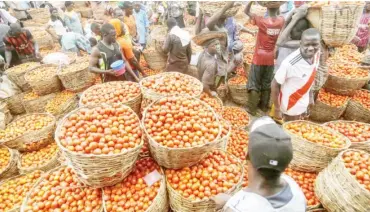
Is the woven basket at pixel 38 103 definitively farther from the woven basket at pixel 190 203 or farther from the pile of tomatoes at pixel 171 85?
the woven basket at pixel 190 203

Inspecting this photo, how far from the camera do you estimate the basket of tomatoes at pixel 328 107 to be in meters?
5.33

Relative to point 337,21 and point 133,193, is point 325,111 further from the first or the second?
point 133,193

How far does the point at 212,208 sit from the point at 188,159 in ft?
1.64

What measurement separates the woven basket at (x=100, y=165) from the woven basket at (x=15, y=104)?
4648 millimetres

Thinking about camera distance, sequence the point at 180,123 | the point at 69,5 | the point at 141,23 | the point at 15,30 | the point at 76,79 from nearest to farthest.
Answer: the point at 180,123 < the point at 76,79 < the point at 15,30 < the point at 141,23 < the point at 69,5

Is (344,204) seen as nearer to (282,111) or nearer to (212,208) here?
(212,208)

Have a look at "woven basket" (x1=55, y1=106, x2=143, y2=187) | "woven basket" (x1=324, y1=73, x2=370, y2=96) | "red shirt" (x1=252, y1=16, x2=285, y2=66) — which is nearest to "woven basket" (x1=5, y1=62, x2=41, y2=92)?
"woven basket" (x1=55, y1=106, x2=143, y2=187)

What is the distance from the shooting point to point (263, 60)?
5277 millimetres

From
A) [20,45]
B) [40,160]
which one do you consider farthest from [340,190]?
[20,45]

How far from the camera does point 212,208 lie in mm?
2527

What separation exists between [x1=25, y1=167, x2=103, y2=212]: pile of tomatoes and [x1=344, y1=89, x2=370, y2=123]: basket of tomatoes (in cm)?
508

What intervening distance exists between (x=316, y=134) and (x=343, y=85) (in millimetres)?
2803

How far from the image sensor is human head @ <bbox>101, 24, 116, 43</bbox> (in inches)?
177

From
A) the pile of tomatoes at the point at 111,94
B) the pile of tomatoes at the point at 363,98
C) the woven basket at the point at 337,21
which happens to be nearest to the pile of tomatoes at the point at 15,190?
the pile of tomatoes at the point at 111,94
